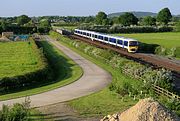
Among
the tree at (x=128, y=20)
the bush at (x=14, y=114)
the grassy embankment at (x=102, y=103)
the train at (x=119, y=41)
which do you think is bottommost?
the tree at (x=128, y=20)

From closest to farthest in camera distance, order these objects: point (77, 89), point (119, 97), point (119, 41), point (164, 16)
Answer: point (119, 97) → point (77, 89) → point (119, 41) → point (164, 16)

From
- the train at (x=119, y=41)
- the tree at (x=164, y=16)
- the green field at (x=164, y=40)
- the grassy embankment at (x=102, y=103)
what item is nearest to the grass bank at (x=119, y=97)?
the grassy embankment at (x=102, y=103)

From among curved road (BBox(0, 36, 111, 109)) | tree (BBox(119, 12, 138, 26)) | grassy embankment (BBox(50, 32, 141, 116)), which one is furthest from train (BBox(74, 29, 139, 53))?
tree (BBox(119, 12, 138, 26))

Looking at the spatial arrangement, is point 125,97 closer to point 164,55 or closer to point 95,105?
point 95,105

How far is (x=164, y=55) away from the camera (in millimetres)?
67875

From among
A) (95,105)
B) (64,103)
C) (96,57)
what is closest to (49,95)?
(64,103)

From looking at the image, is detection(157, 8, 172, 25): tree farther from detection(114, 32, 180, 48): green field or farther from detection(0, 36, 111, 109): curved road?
detection(0, 36, 111, 109): curved road

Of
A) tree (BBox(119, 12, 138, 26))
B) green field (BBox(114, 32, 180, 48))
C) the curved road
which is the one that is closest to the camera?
the curved road

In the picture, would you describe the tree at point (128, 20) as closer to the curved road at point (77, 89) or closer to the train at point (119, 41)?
the train at point (119, 41)

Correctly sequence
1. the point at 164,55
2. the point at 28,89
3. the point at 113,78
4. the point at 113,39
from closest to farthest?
the point at 28,89 → the point at 113,78 → the point at 164,55 → the point at 113,39

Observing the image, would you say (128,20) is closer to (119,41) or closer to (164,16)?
(164,16)

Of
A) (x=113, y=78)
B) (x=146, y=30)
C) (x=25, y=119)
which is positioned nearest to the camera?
(x=25, y=119)

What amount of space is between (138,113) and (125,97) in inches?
602

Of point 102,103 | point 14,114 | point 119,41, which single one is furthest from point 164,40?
point 14,114
